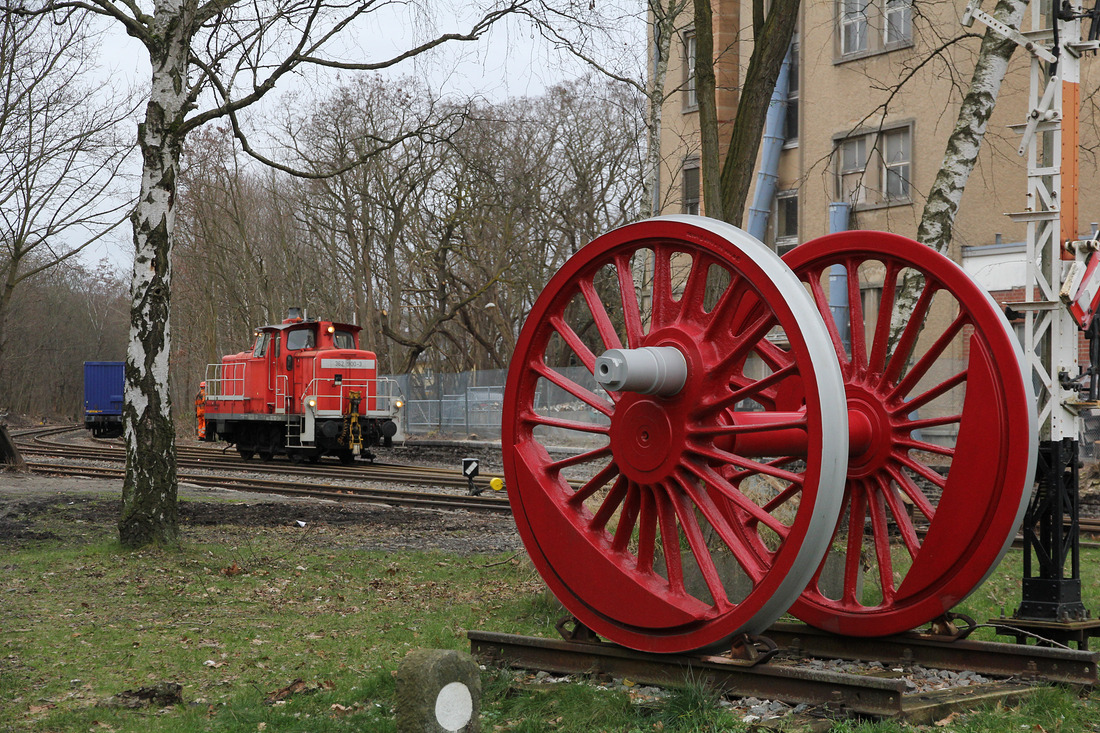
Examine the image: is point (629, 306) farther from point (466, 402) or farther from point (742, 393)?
point (466, 402)

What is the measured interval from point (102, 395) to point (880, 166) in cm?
3158

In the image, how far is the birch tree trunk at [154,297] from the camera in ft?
32.0

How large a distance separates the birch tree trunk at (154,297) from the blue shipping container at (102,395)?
34.2 meters

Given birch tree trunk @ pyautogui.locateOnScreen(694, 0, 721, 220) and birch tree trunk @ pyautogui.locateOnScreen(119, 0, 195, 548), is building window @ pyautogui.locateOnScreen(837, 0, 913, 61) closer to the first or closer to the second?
birch tree trunk @ pyautogui.locateOnScreen(694, 0, 721, 220)

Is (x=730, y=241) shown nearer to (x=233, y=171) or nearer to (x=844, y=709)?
(x=844, y=709)

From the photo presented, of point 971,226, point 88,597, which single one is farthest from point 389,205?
point 88,597

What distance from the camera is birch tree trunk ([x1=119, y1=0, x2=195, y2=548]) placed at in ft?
32.0

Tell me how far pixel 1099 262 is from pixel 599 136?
120 ft

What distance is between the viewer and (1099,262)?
20.6ft

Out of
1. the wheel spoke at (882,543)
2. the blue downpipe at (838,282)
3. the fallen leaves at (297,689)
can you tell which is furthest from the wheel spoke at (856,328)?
the blue downpipe at (838,282)

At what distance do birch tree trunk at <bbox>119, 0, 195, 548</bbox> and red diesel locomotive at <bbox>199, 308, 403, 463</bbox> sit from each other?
43.5 feet

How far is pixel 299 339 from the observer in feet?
80.7

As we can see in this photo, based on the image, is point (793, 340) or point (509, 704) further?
point (509, 704)

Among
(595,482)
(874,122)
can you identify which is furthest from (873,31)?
(595,482)
